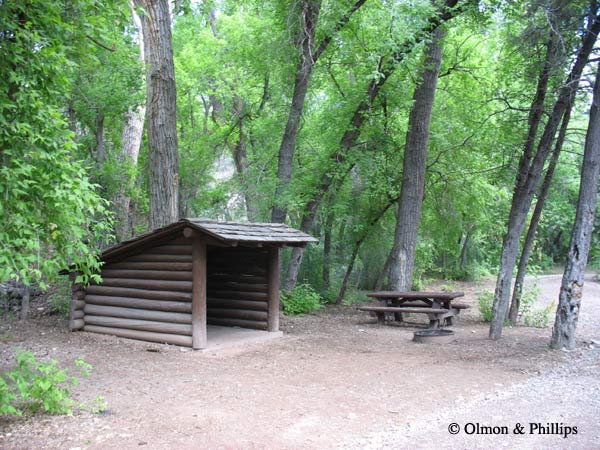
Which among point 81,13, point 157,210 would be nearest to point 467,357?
point 157,210

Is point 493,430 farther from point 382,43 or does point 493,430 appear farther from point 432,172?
point 432,172

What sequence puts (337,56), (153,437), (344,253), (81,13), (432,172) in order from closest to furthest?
(153,437) → (81,13) → (337,56) → (432,172) → (344,253)

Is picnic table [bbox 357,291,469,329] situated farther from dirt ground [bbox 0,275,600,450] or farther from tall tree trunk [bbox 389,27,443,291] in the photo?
dirt ground [bbox 0,275,600,450]

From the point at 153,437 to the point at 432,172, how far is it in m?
12.1

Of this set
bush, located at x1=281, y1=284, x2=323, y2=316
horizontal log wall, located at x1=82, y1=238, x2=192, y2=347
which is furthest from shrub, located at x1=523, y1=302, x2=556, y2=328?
horizontal log wall, located at x1=82, y1=238, x2=192, y2=347

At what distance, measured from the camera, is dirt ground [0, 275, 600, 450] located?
465cm

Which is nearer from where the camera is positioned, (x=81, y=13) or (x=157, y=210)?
(x=81, y=13)

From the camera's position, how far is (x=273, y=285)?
1031 centimetres

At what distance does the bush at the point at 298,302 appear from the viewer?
1348 centimetres

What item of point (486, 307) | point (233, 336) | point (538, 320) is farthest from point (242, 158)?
point (538, 320)

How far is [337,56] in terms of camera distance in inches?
551

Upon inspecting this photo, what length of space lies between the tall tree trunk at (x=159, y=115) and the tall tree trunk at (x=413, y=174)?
6009 mm

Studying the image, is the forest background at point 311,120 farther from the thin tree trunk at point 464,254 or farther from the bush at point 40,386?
the thin tree trunk at point 464,254

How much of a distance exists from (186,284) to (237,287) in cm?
215
